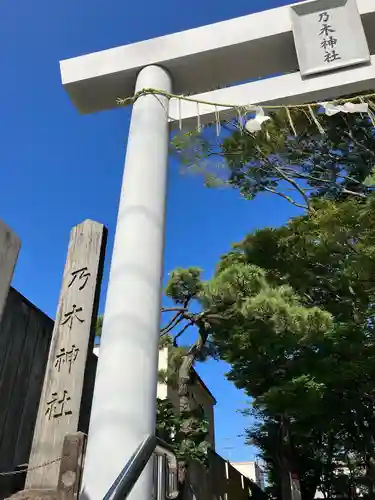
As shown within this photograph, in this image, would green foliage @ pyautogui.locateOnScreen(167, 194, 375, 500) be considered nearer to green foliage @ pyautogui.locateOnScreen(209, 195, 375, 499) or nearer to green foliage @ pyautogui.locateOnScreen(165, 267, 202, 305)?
green foliage @ pyautogui.locateOnScreen(209, 195, 375, 499)

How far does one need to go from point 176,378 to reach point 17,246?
731cm

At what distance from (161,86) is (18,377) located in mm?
2473

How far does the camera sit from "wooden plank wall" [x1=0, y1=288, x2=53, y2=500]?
326 centimetres

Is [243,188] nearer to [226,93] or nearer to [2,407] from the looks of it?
[226,93]

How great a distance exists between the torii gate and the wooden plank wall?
3.76ft

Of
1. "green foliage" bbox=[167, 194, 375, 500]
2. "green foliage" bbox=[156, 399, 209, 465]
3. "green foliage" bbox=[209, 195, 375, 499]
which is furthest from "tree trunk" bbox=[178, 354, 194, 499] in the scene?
"green foliage" bbox=[209, 195, 375, 499]

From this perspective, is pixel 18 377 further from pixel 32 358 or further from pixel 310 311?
pixel 310 311

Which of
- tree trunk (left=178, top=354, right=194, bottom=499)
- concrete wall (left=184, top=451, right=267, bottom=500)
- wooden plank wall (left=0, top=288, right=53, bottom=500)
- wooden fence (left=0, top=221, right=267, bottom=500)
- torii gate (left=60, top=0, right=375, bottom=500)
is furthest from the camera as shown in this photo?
concrete wall (left=184, top=451, right=267, bottom=500)

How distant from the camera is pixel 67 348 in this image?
3.18 m

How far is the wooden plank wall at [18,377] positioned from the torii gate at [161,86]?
115 centimetres

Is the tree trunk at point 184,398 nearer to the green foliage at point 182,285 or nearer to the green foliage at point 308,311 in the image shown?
the green foliage at point 308,311

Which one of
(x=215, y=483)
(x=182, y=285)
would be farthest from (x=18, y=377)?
(x=215, y=483)

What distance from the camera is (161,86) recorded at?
342 centimetres

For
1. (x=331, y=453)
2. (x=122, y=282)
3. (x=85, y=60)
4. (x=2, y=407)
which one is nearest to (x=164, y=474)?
(x=122, y=282)
